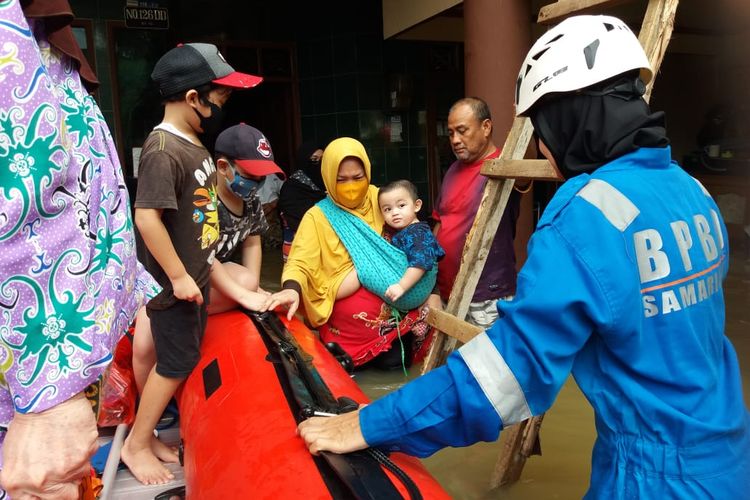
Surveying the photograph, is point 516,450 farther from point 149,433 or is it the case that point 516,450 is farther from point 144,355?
point 144,355

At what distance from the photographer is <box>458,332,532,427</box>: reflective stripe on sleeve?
1183 millimetres

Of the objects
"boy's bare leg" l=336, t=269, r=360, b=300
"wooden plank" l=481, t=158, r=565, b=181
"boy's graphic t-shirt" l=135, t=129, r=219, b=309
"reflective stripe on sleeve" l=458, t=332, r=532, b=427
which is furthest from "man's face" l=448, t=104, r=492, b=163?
"reflective stripe on sleeve" l=458, t=332, r=532, b=427

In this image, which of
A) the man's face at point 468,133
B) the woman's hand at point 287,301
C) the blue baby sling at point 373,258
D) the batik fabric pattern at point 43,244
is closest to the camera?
the batik fabric pattern at point 43,244

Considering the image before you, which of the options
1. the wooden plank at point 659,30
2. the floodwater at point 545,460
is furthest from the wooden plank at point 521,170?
the floodwater at point 545,460

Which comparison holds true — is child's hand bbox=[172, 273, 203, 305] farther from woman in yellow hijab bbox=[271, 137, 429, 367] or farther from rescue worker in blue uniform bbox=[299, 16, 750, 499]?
woman in yellow hijab bbox=[271, 137, 429, 367]

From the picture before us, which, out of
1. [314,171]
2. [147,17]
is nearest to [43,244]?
[314,171]

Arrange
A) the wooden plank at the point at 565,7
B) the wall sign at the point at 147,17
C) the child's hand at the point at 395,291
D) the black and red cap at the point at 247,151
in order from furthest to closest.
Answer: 1. the wall sign at the point at 147,17
2. the child's hand at the point at 395,291
3. the black and red cap at the point at 247,151
4. the wooden plank at the point at 565,7

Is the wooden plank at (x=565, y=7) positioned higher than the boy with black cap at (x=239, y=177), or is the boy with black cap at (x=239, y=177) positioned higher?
the wooden plank at (x=565, y=7)

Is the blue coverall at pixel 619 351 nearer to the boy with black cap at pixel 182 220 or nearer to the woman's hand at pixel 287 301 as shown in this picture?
the boy with black cap at pixel 182 220

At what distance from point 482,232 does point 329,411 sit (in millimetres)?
1028

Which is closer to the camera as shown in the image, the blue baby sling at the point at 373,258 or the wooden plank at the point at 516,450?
the wooden plank at the point at 516,450

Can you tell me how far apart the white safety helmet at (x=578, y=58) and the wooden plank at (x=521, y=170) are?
561 mm

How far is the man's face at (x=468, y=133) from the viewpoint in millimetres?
3314

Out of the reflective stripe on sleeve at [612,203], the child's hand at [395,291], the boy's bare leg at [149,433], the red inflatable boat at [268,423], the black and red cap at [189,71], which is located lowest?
the boy's bare leg at [149,433]
